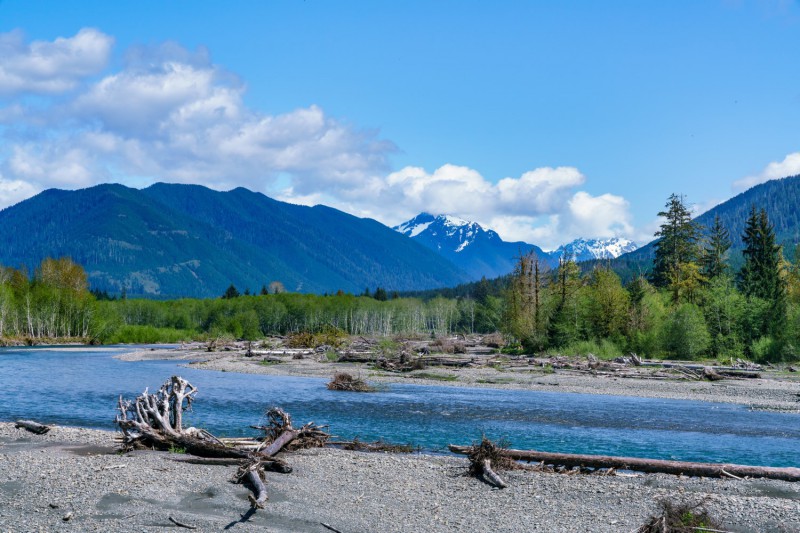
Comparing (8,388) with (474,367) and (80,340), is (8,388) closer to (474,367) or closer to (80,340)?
(474,367)

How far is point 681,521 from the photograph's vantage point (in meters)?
13.6

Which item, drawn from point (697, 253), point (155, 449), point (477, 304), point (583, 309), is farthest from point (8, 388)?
point (477, 304)

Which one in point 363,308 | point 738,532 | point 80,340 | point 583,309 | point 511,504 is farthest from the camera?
point 363,308

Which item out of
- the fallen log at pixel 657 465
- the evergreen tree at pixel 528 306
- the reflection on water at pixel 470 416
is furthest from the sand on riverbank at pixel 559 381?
the fallen log at pixel 657 465

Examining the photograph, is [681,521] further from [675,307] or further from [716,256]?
[716,256]

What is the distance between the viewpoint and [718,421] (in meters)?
30.2

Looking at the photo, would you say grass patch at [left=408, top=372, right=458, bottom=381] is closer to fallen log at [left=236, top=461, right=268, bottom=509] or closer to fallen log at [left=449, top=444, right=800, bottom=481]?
fallen log at [left=449, top=444, right=800, bottom=481]

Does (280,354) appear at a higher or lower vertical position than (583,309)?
lower

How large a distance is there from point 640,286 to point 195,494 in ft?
208

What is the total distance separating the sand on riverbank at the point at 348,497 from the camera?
1391cm

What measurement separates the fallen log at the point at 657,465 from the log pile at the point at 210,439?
4873 millimetres

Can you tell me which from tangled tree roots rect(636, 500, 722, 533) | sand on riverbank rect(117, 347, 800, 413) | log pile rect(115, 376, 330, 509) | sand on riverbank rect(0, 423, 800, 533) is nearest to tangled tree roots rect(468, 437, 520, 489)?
sand on riverbank rect(0, 423, 800, 533)

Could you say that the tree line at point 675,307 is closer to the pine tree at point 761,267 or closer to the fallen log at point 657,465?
the pine tree at point 761,267

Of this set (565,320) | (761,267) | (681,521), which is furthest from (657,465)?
(761,267)
